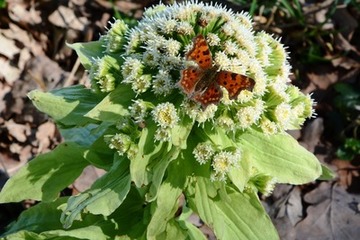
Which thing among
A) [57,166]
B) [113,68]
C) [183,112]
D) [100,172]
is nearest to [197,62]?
[183,112]

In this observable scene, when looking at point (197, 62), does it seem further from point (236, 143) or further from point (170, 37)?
point (236, 143)

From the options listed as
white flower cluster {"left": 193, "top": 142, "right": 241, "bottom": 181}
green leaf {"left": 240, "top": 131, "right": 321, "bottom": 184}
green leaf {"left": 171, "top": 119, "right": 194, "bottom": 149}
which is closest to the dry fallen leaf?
green leaf {"left": 240, "top": 131, "right": 321, "bottom": 184}

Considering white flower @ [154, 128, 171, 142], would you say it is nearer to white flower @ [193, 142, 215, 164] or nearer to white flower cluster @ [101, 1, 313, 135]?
white flower cluster @ [101, 1, 313, 135]

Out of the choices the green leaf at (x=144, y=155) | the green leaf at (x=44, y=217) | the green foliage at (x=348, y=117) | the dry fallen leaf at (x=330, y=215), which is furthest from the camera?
the green foliage at (x=348, y=117)

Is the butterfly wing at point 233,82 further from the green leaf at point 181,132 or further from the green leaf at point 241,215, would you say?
the green leaf at point 241,215

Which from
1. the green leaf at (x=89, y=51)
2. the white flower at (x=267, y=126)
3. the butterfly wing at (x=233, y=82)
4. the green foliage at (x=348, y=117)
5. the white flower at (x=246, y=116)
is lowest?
the green foliage at (x=348, y=117)

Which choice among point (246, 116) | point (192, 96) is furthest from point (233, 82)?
point (246, 116)

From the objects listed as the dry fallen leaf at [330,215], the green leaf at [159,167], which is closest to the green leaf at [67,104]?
the green leaf at [159,167]
